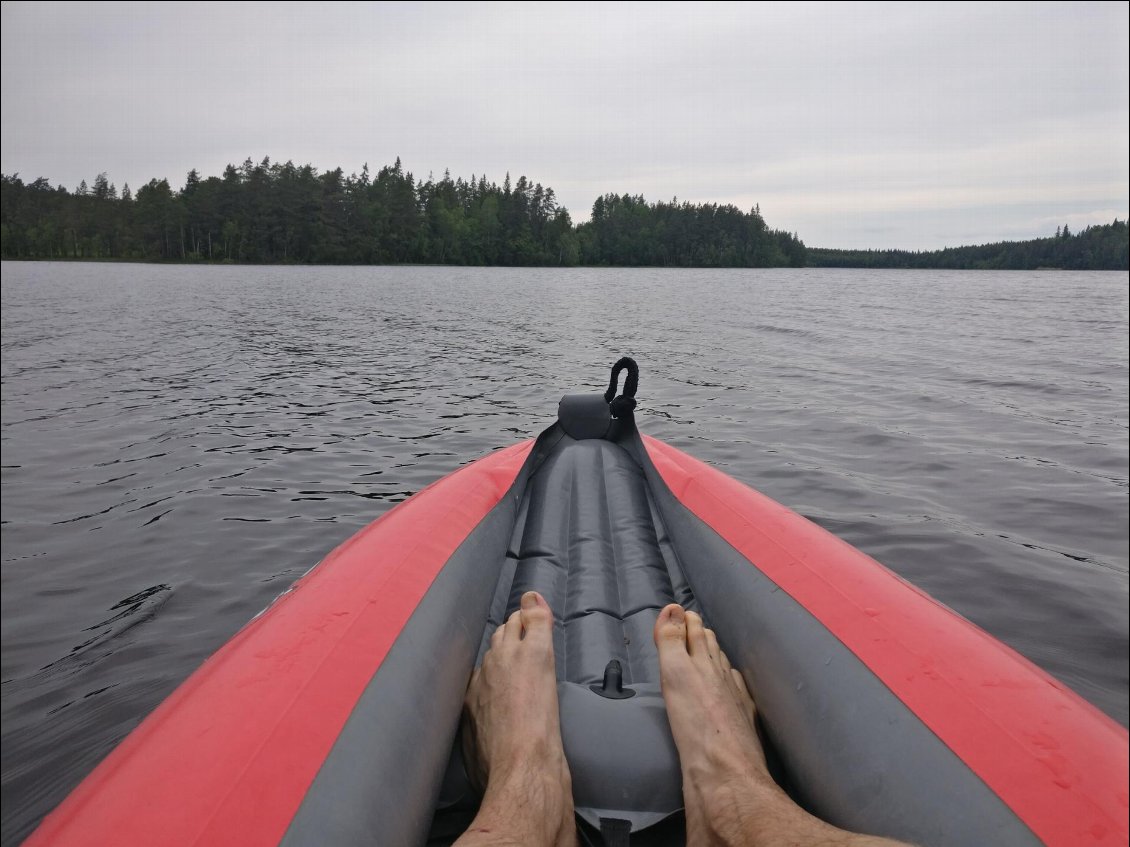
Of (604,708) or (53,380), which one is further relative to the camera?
(53,380)

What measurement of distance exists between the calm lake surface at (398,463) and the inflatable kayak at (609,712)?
1.67m

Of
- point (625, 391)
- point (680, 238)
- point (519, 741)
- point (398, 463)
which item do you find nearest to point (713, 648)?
point (519, 741)

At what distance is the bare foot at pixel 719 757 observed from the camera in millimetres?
1428

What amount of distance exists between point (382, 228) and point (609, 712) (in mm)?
91084

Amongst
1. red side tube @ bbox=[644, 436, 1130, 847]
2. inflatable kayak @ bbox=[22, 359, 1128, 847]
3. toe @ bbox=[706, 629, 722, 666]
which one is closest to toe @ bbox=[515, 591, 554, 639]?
inflatable kayak @ bbox=[22, 359, 1128, 847]

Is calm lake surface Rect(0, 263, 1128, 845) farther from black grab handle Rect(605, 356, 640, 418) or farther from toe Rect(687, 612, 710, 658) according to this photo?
toe Rect(687, 612, 710, 658)

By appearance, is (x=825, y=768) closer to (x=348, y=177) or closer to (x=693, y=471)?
(x=693, y=471)

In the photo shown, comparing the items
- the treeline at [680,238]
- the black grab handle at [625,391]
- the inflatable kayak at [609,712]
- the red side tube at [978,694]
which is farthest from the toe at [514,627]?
the treeline at [680,238]

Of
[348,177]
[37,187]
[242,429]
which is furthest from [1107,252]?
[37,187]

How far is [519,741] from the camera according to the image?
1.74 m

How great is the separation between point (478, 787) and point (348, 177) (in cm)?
9687

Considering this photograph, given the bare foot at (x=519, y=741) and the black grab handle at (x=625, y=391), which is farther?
the black grab handle at (x=625, y=391)

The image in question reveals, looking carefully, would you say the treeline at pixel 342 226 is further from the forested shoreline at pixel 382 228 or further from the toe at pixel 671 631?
the toe at pixel 671 631

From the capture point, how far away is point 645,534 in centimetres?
322
